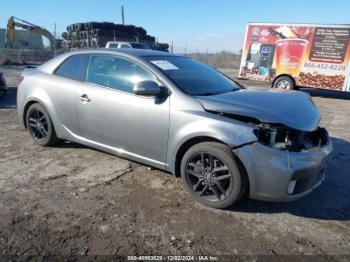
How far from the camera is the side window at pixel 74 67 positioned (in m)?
5.06

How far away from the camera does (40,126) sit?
5.68 meters

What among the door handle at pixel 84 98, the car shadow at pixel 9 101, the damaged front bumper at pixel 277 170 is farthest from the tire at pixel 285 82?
the damaged front bumper at pixel 277 170

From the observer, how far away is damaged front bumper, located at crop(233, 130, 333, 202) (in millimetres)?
3463

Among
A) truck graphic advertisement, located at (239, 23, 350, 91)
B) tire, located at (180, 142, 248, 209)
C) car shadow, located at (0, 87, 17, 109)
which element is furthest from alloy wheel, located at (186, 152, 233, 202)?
truck graphic advertisement, located at (239, 23, 350, 91)

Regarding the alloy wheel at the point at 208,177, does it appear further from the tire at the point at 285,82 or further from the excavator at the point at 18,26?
the excavator at the point at 18,26

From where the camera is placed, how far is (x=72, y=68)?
205 inches

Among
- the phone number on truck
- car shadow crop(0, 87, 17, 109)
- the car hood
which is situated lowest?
car shadow crop(0, 87, 17, 109)

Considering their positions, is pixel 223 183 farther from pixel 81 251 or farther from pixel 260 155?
pixel 81 251

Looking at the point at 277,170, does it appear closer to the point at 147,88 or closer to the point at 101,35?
the point at 147,88

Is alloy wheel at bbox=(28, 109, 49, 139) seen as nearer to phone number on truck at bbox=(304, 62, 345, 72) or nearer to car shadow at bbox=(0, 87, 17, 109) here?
car shadow at bbox=(0, 87, 17, 109)

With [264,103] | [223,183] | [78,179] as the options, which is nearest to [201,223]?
[223,183]

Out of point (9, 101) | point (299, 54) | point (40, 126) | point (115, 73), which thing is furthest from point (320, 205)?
point (299, 54)

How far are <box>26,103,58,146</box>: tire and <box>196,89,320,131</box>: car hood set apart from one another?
265 cm

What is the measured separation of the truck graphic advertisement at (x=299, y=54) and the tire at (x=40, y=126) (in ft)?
35.1
